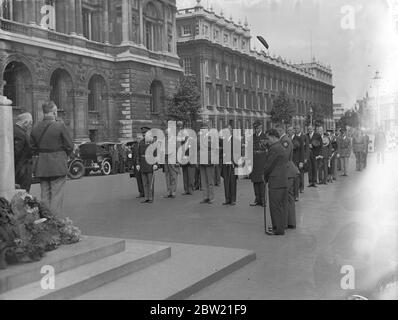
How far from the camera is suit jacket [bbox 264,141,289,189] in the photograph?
9.02m

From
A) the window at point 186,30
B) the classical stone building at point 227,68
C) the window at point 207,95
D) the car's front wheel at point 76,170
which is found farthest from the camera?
the window at point 186,30

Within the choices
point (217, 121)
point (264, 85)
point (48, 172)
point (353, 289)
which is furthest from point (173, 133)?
point (264, 85)

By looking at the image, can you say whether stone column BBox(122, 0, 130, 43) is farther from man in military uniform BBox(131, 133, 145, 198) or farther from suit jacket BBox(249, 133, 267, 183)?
suit jacket BBox(249, 133, 267, 183)

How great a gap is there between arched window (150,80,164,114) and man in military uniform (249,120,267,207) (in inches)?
1376

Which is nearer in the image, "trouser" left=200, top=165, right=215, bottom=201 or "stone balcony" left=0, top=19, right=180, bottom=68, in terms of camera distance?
"trouser" left=200, top=165, right=215, bottom=201

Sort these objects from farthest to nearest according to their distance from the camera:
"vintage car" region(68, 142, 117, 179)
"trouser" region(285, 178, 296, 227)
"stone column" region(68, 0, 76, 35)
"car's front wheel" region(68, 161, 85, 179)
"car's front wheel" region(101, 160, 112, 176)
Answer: "stone column" region(68, 0, 76, 35), "car's front wheel" region(101, 160, 112, 176), "vintage car" region(68, 142, 117, 179), "car's front wheel" region(68, 161, 85, 179), "trouser" region(285, 178, 296, 227)

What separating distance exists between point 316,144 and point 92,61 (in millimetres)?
26069

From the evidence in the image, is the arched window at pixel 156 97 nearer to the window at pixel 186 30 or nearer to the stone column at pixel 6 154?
the window at pixel 186 30

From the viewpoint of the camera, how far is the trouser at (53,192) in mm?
8188

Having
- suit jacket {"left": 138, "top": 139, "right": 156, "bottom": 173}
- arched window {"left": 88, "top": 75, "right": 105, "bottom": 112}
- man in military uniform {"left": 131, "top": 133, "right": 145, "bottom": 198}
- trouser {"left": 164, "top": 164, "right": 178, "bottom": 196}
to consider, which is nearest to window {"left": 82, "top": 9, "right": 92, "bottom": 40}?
arched window {"left": 88, "top": 75, "right": 105, "bottom": 112}

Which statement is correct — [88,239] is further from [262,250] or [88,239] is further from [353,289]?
[353,289]

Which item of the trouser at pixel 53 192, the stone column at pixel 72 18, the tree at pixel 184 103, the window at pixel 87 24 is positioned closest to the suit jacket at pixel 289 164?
the trouser at pixel 53 192

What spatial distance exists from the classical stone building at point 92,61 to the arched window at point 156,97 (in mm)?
28

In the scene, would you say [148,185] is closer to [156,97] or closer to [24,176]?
[24,176]
